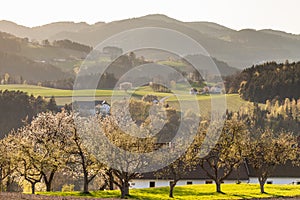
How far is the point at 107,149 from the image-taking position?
6575cm

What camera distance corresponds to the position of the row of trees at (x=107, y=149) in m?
65.9

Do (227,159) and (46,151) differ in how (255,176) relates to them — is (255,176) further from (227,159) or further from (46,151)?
(46,151)

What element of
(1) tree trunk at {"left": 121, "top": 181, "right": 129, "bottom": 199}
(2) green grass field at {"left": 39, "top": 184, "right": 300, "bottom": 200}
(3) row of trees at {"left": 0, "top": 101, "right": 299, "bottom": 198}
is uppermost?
(3) row of trees at {"left": 0, "top": 101, "right": 299, "bottom": 198}

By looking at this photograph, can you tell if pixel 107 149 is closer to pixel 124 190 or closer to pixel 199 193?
pixel 124 190

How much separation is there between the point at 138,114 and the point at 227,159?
111065 mm

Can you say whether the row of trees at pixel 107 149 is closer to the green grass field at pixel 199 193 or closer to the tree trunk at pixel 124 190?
the tree trunk at pixel 124 190

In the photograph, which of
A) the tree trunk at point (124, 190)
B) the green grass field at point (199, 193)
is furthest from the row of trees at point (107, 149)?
the green grass field at point (199, 193)

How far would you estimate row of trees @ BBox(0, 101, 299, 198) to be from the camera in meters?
65.9

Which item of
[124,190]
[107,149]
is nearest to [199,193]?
[124,190]

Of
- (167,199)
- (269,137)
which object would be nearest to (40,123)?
(167,199)

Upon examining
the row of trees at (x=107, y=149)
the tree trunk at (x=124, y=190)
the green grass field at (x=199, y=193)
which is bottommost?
the green grass field at (x=199, y=193)

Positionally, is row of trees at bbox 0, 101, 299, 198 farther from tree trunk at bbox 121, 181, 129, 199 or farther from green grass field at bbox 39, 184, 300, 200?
green grass field at bbox 39, 184, 300, 200

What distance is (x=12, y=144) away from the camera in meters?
75.6

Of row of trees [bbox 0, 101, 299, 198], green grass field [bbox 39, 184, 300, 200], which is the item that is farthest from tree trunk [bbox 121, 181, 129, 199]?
green grass field [bbox 39, 184, 300, 200]
